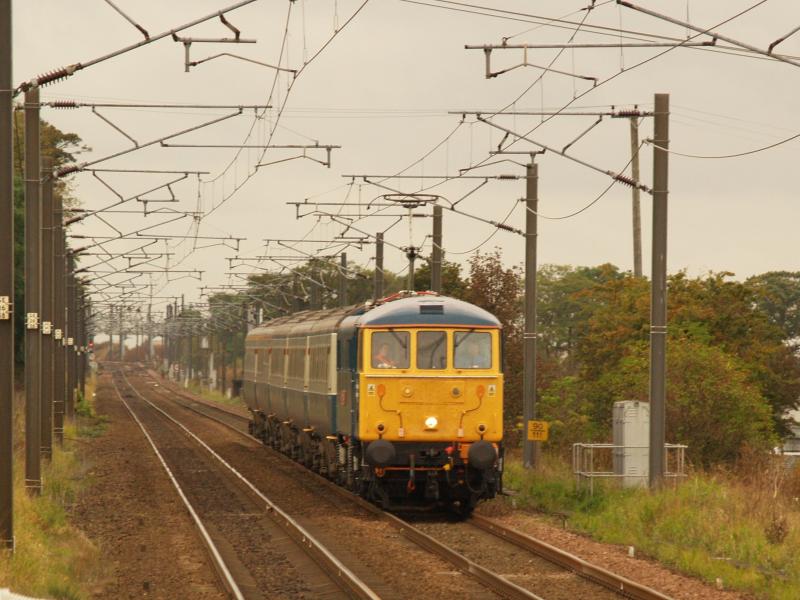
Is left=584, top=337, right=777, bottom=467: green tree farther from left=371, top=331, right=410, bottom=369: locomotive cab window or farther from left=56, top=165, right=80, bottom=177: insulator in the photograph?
left=56, top=165, right=80, bottom=177: insulator

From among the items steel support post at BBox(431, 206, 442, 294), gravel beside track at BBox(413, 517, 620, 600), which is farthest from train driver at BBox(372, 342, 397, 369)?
steel support post at BBox(431, 206, 442, 294)

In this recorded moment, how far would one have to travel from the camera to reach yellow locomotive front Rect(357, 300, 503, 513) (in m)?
21.5

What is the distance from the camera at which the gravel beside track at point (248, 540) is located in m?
15.3

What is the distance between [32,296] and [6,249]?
5.62 metres

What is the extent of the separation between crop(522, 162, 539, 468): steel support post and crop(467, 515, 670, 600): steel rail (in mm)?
6458


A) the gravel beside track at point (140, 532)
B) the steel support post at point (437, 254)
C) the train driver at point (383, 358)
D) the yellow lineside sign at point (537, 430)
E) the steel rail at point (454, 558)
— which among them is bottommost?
the gravel beside track at point (140, 532)

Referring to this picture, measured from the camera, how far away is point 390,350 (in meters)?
22.0

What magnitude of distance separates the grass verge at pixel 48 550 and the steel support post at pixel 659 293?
26.8ft

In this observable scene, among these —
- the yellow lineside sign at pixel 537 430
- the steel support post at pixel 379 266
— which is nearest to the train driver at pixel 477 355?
the yellow lineside sign at pixel 537 430

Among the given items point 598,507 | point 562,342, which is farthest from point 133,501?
point 562,342

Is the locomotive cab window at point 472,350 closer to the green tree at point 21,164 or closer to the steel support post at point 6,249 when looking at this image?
the steel support post at point 6,249

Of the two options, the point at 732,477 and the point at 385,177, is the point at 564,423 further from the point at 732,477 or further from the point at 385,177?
the point at 732,477

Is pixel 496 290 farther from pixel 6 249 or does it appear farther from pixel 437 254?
pixel 6 249

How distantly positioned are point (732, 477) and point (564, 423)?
14.3m
